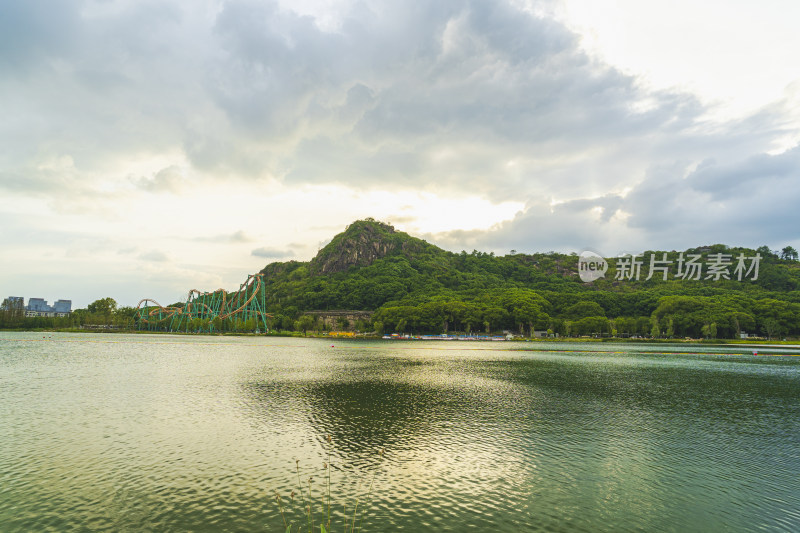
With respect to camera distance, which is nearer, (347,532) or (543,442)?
(347,532)

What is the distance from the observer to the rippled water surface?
14.5 metres

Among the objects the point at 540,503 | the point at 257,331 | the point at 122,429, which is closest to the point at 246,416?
the point at 122,429

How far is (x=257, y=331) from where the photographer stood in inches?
7790

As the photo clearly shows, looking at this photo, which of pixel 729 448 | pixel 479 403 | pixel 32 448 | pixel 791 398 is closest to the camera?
pixel 32 448

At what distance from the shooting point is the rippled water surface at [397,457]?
14523 mm

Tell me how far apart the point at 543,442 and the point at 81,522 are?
21093mm

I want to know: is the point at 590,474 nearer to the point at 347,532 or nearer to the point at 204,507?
the point at 347,532

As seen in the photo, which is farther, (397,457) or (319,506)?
(397,457)

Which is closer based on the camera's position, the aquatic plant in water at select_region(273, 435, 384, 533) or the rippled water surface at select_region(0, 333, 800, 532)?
the aquatic plant in water at select_region(273, 435, 384, 533)

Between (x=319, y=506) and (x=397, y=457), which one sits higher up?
(x=319, y=506)

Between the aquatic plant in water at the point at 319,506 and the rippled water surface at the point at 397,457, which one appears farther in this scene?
the rippled water surface at the point at 397,457

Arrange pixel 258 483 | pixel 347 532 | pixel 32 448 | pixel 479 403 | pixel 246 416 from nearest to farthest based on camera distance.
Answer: pixel 347 532
pixel 258 483
pixel 32 448
pixel 246 416
pixel 479 403

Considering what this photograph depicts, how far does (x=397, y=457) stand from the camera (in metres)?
20.7

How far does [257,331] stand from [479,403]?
590 feet
